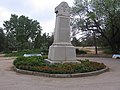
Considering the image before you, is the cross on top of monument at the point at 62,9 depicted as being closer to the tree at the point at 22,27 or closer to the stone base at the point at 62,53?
the stone base at the point at 62,53

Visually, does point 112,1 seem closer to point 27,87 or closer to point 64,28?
point 64,28

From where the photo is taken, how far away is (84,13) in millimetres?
33156

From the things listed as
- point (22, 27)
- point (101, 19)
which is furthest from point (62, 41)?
point (22, 27)

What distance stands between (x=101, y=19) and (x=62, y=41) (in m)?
15.9

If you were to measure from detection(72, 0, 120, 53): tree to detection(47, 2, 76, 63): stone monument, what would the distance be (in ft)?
43.8

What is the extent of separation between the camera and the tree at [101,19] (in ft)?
96.0

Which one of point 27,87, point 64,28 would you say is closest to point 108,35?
point 64,28

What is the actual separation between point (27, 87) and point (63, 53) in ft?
23.6

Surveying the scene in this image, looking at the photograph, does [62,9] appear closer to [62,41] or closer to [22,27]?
[62,41]

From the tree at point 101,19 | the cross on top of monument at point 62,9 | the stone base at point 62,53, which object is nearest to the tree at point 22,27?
the tree at point 101,19

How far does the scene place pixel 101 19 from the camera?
103ft

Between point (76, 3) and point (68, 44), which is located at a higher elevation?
point (76, 3)

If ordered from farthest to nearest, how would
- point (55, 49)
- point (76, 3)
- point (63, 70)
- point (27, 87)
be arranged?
point (76, 3) → point (55, 49) → point (63, 70) → point (27, 87)

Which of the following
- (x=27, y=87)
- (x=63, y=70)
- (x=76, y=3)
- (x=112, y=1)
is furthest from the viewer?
(x=76, y=3)
